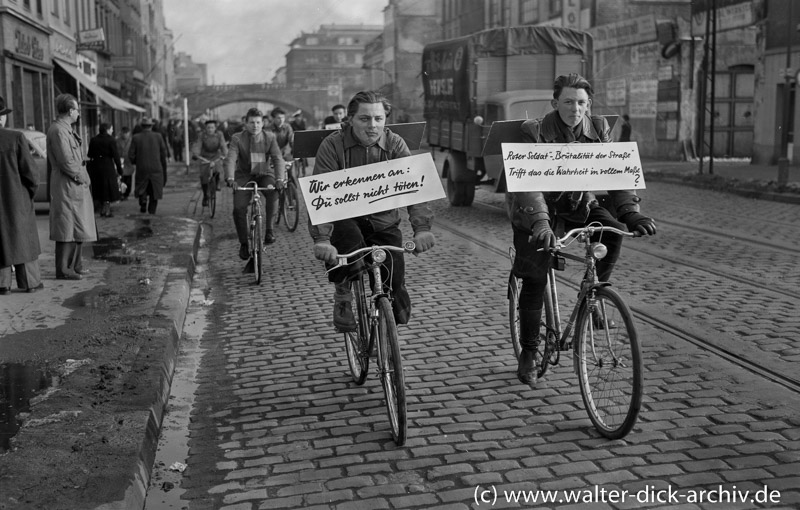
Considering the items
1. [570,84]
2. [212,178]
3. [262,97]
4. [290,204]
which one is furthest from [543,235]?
[262,97]

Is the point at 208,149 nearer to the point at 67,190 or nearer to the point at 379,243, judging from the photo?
the point at 67,190

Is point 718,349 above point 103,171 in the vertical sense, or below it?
below

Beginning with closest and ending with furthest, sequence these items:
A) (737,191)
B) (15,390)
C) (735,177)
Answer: (15,390)
(737,191)
(735,177)

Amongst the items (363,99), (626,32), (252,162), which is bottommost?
(252,162)

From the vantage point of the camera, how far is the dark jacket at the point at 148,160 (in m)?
17.1

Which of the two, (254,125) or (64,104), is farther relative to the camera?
(254,125)

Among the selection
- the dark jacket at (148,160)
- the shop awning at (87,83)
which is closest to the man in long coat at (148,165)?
the dark jacket at (148,160)

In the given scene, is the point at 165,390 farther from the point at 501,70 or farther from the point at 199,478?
the point at 501,70

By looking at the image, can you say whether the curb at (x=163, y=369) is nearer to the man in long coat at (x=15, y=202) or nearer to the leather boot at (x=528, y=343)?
the man in long coat at (x=15, y=202)

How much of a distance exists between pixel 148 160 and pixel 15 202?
8890mm

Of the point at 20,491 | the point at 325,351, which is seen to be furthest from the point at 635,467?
the point at 325,351

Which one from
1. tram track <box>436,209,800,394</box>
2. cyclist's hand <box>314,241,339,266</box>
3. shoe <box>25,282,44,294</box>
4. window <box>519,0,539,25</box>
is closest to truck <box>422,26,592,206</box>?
tram track <box>436,209,800,394</box>

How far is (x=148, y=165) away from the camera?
1716cm

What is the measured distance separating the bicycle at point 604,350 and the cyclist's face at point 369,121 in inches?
45.3
